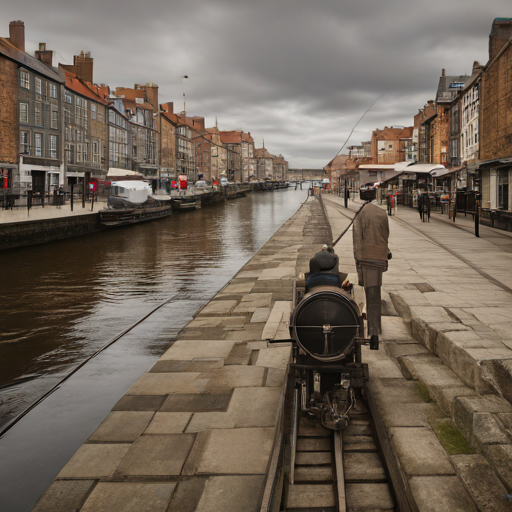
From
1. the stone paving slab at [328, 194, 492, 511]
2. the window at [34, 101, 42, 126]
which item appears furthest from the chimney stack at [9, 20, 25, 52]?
the stone paving slab at [328, 194, 492, 511]

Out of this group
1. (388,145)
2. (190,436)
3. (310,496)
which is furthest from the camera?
(388,145)

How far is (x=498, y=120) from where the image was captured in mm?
27219

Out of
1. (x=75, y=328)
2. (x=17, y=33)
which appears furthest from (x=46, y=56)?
(x=75, y=328)

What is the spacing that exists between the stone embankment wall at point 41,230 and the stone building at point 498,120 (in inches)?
873

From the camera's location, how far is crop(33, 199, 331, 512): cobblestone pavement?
167 inches

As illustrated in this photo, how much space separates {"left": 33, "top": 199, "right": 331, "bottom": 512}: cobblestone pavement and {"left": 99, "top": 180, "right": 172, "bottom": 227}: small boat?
28.6m

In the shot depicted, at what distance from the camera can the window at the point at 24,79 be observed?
44375mm

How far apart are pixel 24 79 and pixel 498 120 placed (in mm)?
37909

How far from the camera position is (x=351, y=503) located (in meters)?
3.86

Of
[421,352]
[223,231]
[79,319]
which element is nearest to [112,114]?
[223,231]

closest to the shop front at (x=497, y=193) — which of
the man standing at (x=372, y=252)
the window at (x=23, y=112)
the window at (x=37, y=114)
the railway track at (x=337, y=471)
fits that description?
the man standing at (x=372, y=252)

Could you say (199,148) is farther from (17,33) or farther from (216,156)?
(17,33)

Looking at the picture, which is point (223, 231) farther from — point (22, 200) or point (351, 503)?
point (351, 503)

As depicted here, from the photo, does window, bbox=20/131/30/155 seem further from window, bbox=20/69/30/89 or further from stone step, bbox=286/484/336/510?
stone step, bbox=286/484/336/510
